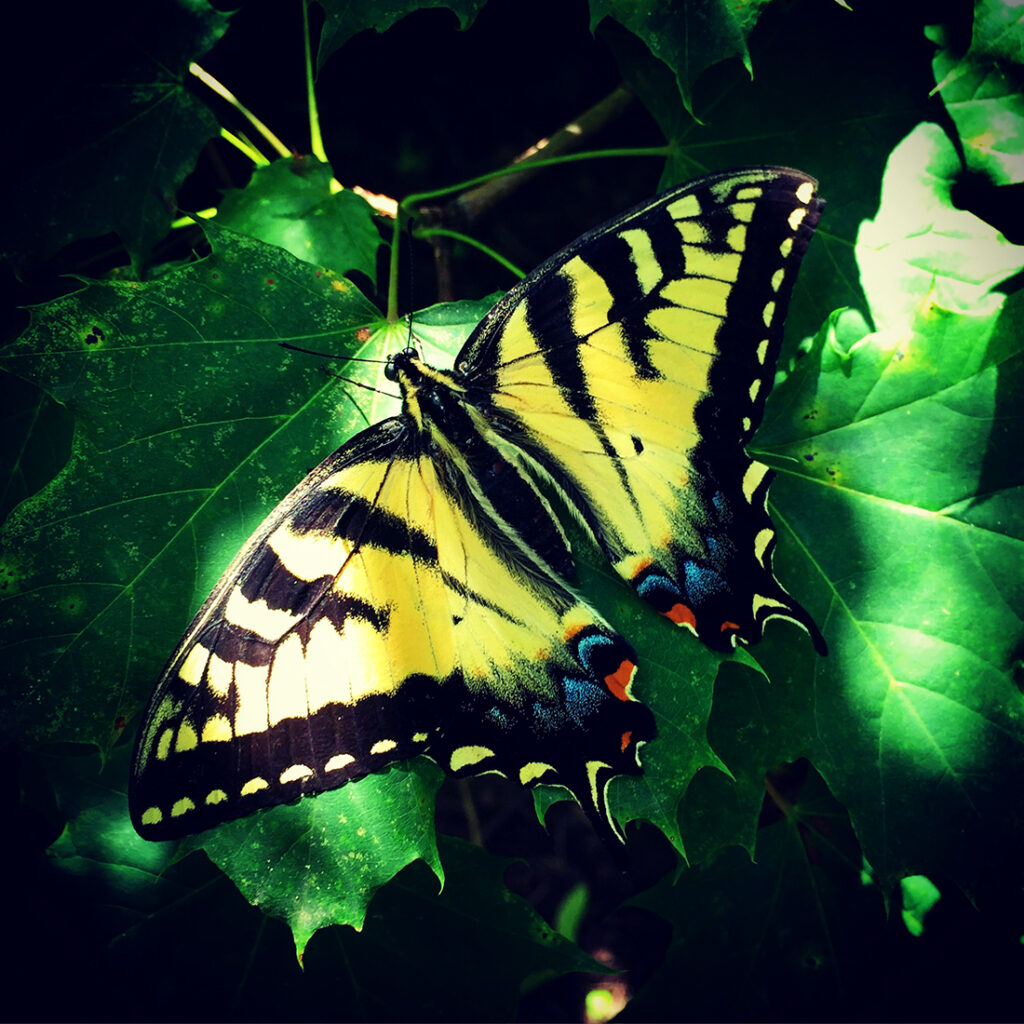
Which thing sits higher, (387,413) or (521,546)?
(387,413)

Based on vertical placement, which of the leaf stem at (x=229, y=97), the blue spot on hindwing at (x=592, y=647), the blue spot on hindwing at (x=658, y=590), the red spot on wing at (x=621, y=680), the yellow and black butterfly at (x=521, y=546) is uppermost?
the leaf stem at (x=229, y=97)

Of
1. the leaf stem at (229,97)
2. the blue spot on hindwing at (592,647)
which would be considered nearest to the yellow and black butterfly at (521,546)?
the blue spot on hindwing at (592,647)

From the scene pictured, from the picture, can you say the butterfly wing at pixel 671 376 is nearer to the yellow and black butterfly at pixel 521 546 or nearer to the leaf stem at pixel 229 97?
the yellow and black butterfly at pixel 521 546

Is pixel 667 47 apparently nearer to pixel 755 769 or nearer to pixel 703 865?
pixel 755 769

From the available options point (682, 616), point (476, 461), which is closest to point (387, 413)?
point (476, 461)

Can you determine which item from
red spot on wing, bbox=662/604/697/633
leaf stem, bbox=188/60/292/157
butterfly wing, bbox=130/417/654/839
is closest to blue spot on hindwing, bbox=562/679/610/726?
butterfly wing, bbox=130/417/654/839

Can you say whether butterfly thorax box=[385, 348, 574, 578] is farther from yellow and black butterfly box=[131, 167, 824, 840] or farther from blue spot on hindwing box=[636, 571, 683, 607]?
blue spot on hindwing box=[636, 571, 683, 607]

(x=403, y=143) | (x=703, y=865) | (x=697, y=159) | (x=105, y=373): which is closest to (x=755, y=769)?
(x=703, y=865)

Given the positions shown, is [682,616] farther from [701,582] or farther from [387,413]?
[387,413]
